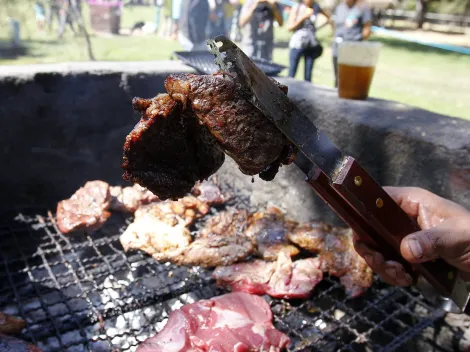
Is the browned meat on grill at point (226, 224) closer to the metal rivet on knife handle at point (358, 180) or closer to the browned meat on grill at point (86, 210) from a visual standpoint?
the browned meat on grill at point (86, 210)

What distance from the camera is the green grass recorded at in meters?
11.1

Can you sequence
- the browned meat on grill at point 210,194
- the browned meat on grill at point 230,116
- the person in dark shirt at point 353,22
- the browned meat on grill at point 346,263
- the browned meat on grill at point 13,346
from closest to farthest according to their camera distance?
the browned meat on grill at point 230,116
the browned meat on grill at point 13,346
the browned meat on grill at point 346,263
the browned meat on grill at point 210,194
the person in dark shirt at point 353,22

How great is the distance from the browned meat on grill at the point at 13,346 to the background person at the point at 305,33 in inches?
293

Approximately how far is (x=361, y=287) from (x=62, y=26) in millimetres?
16813

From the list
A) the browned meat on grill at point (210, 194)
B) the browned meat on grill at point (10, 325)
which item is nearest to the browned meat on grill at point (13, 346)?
the browned meat on grill at point (10, 325)

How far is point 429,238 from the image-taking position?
194cm

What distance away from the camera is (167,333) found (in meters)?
2.37

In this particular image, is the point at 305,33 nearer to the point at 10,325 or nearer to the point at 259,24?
the point at 259,24

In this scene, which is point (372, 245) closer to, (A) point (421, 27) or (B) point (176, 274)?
(B) point (176, 274)

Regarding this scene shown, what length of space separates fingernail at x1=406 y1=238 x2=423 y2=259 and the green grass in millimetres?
8471

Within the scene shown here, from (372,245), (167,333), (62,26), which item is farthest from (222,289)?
(62,26)

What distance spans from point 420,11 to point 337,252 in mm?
31410

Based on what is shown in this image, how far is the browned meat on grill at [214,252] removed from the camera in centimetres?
304

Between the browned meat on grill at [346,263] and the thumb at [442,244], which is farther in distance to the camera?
the browned meat on grill at [346,263]
